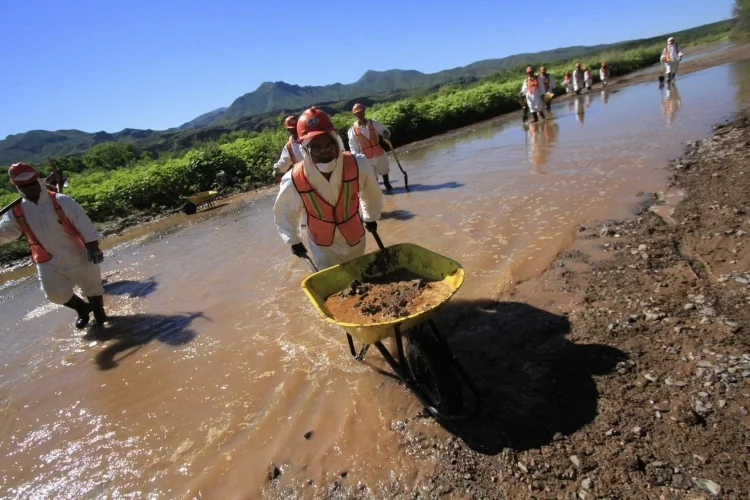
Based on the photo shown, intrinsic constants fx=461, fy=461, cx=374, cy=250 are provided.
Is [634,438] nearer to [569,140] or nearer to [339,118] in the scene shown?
[569,140]

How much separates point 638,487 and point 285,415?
224cm

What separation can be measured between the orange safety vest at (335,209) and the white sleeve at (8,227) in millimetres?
3525

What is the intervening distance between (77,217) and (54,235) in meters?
0.31

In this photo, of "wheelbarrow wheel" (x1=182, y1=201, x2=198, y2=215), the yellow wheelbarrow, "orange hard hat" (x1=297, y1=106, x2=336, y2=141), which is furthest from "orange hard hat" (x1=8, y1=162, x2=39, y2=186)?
"wheelbarrow wheel" (x1=182, y1=201, x2=198, y2=215)

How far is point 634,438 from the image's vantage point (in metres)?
2.38

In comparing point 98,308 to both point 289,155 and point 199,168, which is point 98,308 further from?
point 199,168

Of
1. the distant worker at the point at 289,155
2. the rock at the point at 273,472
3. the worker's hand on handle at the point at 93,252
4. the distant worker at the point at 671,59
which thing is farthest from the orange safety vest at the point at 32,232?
the distant worker at the point at 671,59

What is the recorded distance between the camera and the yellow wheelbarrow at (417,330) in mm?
2607

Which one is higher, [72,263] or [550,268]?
[72,263]

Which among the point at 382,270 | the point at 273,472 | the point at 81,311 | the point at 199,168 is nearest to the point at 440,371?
the point at 382,270

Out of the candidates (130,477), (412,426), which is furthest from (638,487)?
(130,477)

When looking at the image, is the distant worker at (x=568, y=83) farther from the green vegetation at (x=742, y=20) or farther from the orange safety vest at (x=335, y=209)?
the orange safety vest at (x=335, y=209)

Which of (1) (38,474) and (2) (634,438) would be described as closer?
(2) (634,438)

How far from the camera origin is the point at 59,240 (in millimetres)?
5145
